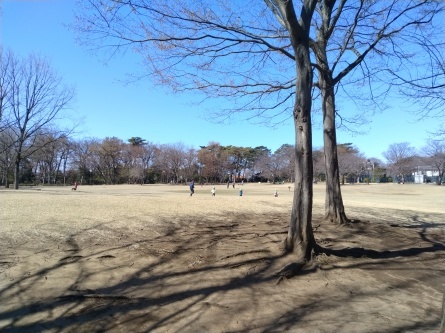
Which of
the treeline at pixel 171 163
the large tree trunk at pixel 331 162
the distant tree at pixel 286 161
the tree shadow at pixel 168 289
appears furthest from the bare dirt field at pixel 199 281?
the distant tree at pixel 286 161

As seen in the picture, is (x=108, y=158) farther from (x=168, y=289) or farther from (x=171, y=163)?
(x=168, y=289)

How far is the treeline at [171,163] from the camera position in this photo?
74.7m

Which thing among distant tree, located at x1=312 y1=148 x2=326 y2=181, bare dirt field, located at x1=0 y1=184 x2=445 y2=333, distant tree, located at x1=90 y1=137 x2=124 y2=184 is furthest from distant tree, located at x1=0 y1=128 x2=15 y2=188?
distant tree, located at x1=312 y1=148 x2=326 y2=181

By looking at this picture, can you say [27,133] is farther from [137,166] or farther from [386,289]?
[137,166]

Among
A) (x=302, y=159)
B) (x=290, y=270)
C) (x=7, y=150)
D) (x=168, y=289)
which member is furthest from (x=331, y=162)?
(x=7, y=150)

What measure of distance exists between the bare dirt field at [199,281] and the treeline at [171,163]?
6526cm

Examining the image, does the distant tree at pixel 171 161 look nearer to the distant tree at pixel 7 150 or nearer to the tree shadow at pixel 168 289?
the distant tree at pixel 7 150

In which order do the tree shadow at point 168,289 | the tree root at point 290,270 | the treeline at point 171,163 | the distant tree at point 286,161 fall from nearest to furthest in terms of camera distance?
the tree shadow at point 168,289
the tree root at point 290,270
the treeline at point 171,163
the distant tree at point 286,161

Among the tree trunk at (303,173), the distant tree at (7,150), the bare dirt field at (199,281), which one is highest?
the distant tree at (7,150)

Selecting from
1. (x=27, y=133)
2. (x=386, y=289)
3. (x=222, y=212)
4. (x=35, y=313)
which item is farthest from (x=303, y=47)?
(x=27, y=133)

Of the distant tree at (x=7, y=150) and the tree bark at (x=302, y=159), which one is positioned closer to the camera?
the tree bark at (x=302, y=159)

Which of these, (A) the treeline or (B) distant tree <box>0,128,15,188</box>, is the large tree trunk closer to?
(B) distant tree <box>0,128,15,188</box>

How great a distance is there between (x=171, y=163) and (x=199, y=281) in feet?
257

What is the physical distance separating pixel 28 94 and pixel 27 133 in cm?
348
